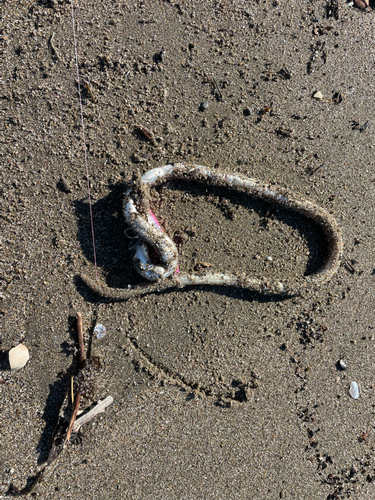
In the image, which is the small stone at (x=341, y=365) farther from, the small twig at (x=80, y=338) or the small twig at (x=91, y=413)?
the small twig at (x=80, y=338)

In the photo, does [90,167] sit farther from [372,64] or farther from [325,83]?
[372,64]

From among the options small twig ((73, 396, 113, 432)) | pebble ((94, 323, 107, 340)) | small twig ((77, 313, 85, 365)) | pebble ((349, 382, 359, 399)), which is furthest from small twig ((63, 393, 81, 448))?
pebble ((349, 382, 359, 399))

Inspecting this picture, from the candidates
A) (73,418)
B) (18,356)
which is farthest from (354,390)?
(18,356)

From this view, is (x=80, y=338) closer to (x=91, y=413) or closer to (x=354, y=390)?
(x=91, y=413)

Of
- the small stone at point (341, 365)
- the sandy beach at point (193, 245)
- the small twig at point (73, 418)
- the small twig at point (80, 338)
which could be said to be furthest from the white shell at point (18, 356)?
the small stone at point (341, 365)

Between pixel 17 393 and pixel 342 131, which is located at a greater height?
pixel 342 131

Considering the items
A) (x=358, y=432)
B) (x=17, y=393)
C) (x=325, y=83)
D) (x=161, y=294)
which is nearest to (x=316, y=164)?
(x=325, y=83)
